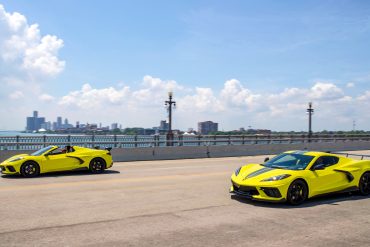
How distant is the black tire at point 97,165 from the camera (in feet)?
52.5

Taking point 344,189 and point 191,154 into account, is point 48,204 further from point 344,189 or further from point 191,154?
point 191,154

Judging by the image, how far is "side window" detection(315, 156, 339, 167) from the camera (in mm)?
10606

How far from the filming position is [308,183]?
1001 cm

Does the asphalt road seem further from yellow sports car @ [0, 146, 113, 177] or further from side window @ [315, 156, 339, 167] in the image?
yellow sports car @ [0, 146, 113, 177]

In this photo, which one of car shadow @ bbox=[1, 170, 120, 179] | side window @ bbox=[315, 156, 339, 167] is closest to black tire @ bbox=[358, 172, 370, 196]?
side window @ bbox=[315, 156, 339, 167]

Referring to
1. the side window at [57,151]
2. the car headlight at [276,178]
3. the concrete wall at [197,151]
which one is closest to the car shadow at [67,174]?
the side window at [57,151]

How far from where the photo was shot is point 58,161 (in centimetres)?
1530

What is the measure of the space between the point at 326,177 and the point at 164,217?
4.47m

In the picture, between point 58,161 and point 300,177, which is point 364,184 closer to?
point 300,177

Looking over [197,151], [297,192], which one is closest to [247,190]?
[297,192]

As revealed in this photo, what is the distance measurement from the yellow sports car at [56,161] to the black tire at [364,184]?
9.16 m

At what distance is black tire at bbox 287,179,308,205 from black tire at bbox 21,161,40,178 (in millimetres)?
9046

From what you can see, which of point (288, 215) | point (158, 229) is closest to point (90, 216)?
point (158, 229)

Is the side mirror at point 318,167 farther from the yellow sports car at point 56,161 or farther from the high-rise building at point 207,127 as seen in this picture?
the high-rise building at point 207,127
